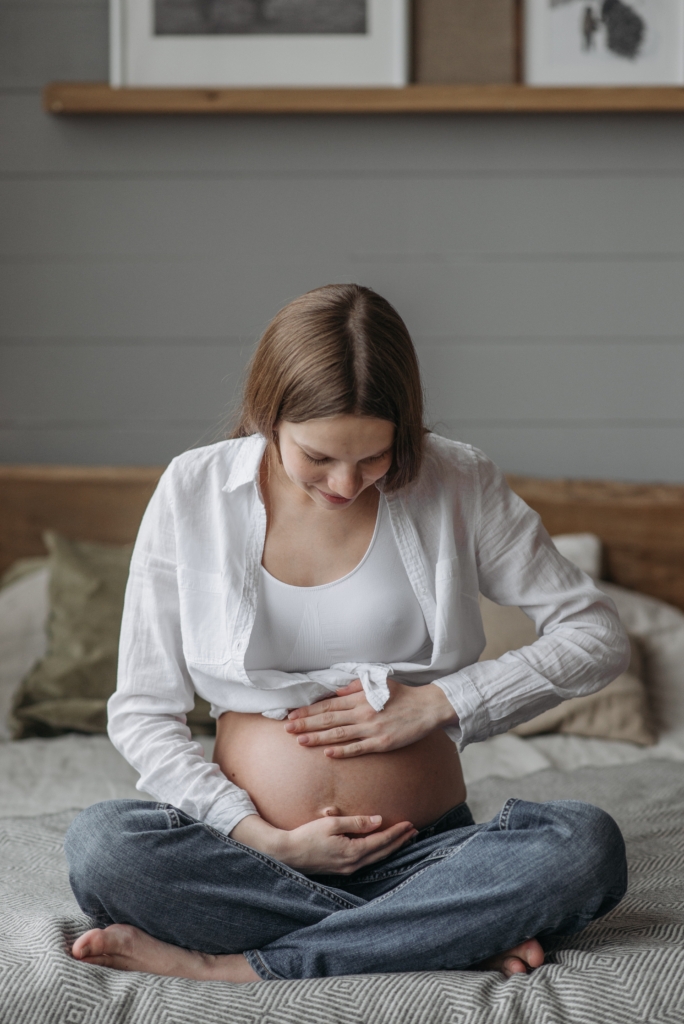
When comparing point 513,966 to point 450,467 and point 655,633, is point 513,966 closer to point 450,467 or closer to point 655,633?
point 450,467

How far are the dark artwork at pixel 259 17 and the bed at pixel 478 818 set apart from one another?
3.17ft

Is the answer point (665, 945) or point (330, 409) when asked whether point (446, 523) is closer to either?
point (330, 409)

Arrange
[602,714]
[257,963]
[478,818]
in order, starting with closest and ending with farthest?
[257,963], [478,818], [602,714]

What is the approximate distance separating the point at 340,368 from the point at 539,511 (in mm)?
1263

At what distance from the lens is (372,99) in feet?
6.95

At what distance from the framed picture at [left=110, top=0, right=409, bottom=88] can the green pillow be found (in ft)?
3.49

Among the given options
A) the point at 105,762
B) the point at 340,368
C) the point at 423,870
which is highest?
the point at 340,368

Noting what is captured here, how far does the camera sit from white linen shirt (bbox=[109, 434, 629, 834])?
1.10 meters

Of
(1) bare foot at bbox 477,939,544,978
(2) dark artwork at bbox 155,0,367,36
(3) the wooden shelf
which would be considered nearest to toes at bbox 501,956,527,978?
(1) bare foot at bbox 477,939,544,978

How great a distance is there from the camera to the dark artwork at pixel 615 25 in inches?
83.4

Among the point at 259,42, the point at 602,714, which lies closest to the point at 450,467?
the point at 602,714

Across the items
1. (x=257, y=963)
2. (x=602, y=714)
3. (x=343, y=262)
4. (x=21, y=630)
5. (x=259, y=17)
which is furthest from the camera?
(x=343, y=262)

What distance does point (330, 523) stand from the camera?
3.83ft

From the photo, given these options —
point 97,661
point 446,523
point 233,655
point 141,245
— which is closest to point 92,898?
point 233,655
